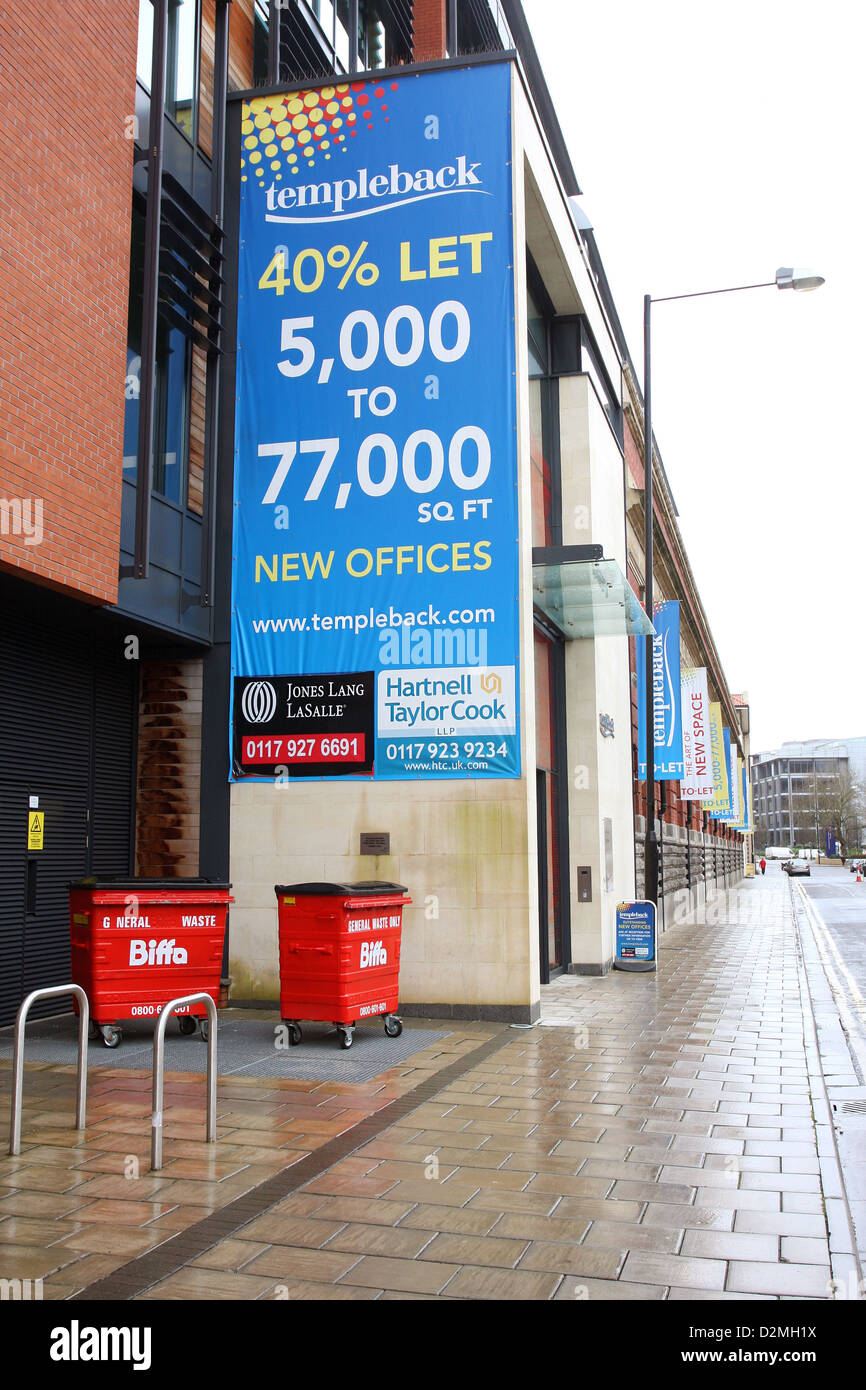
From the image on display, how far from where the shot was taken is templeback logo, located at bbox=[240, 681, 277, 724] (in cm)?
1165

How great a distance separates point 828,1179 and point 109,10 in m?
10.8

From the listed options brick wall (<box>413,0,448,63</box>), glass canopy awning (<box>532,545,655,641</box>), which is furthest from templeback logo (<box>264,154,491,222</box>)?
glass canopy awning (<box>532,545,655,641</box>)

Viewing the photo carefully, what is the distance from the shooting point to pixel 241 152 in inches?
496

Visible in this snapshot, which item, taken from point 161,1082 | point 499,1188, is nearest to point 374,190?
point 161,1082

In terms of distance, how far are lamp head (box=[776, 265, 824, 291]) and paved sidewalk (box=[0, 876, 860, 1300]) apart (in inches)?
490

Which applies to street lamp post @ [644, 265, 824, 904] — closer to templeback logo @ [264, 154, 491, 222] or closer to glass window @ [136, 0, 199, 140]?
templeback logo @ [264, 154, 491, 222]

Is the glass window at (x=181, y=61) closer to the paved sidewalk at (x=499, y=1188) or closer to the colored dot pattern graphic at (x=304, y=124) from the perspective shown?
the colored dot pattern graphic at (x=304, y=124)

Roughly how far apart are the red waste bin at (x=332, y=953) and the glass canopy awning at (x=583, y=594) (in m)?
4.62

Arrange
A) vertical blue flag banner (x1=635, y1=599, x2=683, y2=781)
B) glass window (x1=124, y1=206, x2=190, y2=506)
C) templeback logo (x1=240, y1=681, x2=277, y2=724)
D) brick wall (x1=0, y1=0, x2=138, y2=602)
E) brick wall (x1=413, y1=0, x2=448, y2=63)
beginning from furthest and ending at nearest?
vertical blue flag banner (x1=635, y1=599, x2=683, y2=781), brick wall (x1=413, y1=0, x2=448, y2=63), templeback logo (x1=240, y1=681, x2=277, y2=724), glass window (x1=124, y1=206, x2=190, y2=506), brick wall (x1=0, y1=0, x2=138, y2=602)

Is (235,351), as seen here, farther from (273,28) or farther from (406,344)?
(273,28)

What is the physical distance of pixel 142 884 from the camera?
9227mm

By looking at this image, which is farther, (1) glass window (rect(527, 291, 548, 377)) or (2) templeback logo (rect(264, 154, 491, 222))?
(1) glass window (rect(527, 291, 548, 377))

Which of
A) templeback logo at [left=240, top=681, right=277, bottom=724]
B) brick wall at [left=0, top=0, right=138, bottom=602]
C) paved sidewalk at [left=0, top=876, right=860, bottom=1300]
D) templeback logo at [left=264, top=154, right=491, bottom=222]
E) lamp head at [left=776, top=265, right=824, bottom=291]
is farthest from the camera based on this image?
lamp head at [left=776, top=265, right=824, bottom=291]

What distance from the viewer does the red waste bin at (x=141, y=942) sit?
902cm
